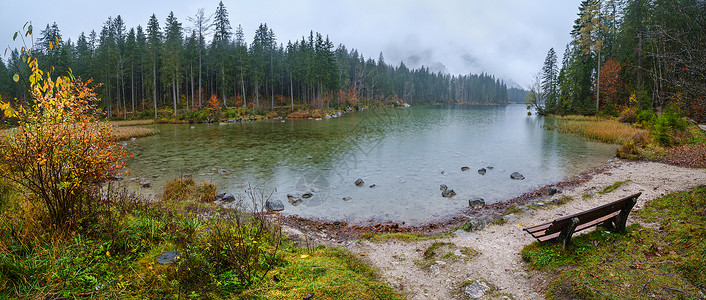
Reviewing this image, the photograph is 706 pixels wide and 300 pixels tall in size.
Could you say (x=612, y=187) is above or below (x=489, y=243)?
above

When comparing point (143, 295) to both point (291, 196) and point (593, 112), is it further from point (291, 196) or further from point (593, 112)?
point (593, 112)

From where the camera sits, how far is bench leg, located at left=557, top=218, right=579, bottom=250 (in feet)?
18.7

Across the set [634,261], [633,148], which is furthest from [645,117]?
[634,261]

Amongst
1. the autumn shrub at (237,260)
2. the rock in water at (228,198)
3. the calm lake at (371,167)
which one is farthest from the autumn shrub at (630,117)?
the autumn shrub at (237,260)

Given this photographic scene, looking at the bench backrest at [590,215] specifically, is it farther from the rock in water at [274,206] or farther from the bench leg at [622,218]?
the rock in water at [274,206]

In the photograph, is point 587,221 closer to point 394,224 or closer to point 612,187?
point 394,224

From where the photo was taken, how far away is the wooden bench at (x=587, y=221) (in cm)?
582

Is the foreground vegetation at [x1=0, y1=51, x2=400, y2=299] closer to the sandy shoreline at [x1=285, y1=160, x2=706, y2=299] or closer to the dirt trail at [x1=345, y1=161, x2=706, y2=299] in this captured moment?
the dirt trail at [x1=345, y1=161, x2=706, y2=299]

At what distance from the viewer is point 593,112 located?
4466 centimetres

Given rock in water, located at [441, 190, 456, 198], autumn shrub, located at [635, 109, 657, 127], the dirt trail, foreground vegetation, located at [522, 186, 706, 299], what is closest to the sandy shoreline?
the dirt trail

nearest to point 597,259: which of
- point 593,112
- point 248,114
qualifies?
point 593,112

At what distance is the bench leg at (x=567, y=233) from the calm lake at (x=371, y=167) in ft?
15.0

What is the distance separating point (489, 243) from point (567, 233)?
6.14 feet

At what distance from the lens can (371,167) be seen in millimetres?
18516
